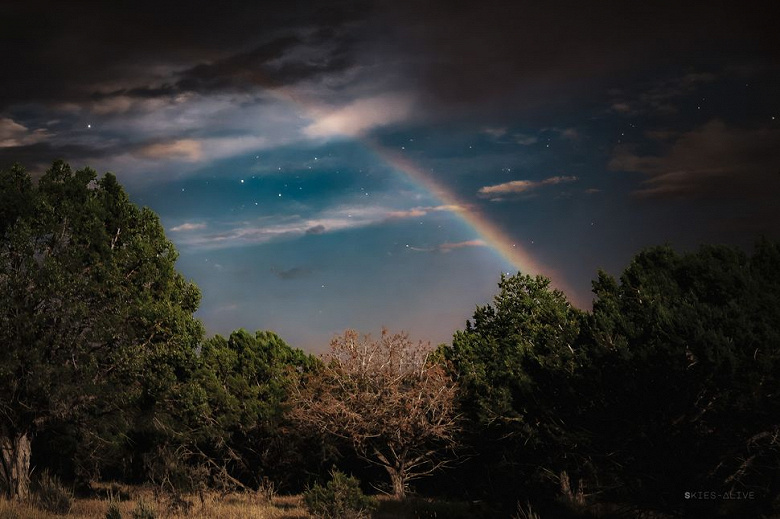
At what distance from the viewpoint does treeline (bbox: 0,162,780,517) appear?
Result: 57.7 ft

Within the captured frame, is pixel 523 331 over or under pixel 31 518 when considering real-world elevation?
over

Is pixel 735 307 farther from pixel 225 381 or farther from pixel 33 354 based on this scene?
pixel 225 381

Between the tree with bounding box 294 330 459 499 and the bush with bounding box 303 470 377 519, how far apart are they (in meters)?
6.67

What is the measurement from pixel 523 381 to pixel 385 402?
22.3ft

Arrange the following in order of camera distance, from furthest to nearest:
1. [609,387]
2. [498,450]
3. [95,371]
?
1. [498,450]
2. [95,371]
3. [609,387]

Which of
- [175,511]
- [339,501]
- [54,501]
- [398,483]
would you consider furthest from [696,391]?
[54,501]

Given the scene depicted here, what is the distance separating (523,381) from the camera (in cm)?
2278

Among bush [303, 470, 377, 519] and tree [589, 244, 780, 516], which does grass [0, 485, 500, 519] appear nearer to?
bush [303, 470, 377, 519]

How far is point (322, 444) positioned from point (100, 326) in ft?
37.4

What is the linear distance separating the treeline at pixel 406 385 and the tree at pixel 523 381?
4.5 inches

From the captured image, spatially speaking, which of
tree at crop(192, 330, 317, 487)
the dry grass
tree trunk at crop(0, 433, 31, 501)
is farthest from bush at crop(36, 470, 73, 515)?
tree at crop(192, 330, 317, 487)

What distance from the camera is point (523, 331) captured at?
1389 inches

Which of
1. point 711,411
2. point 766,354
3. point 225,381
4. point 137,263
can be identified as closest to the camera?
point 766,354

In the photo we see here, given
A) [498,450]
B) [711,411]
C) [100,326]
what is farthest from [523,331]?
[100,326]
